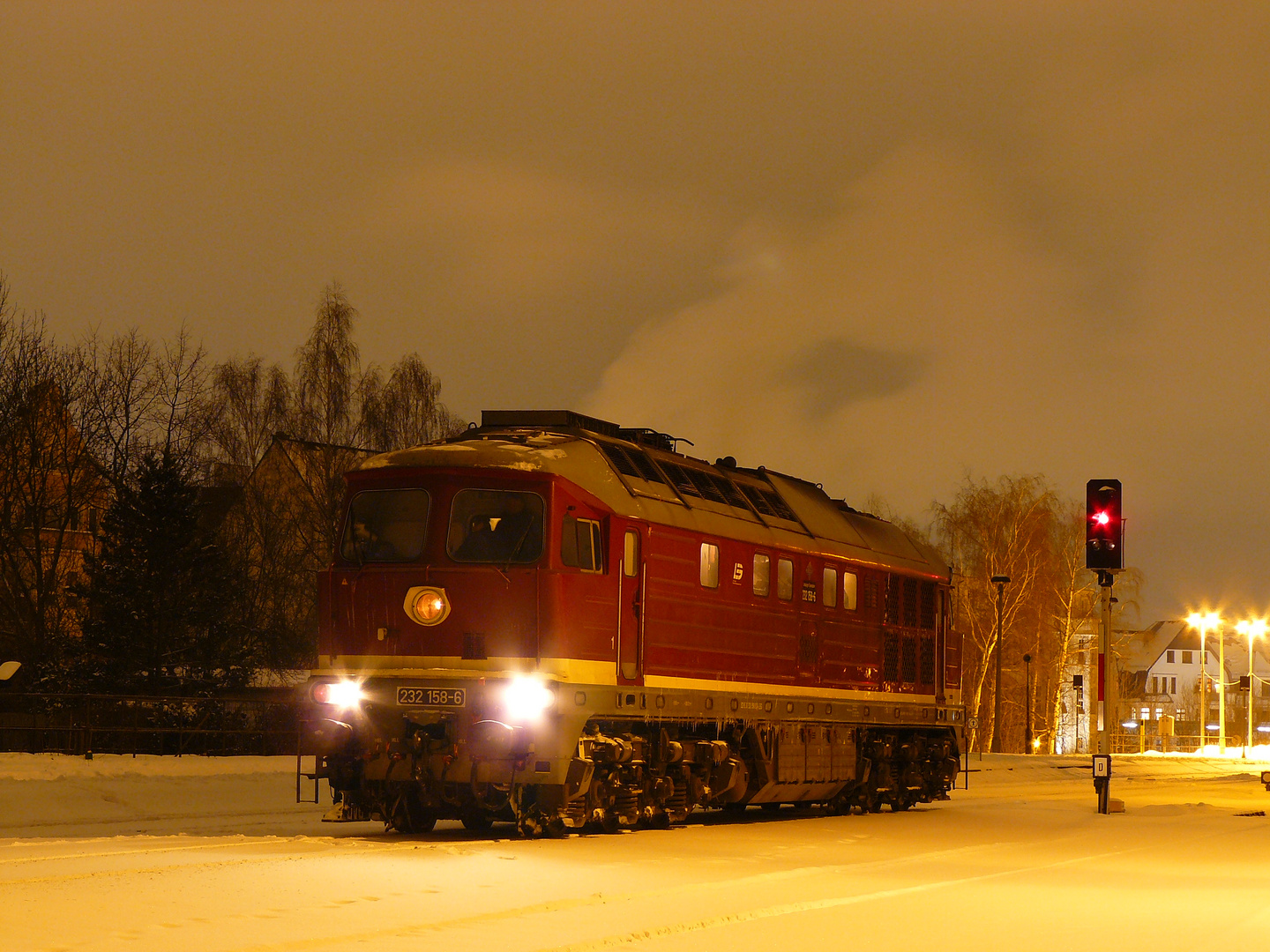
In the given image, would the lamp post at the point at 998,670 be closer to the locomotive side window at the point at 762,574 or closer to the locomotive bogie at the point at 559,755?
the locomotive side window at the point at 762,574

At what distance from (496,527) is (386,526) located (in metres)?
1.26

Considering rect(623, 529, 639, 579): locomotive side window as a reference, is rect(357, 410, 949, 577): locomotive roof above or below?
above

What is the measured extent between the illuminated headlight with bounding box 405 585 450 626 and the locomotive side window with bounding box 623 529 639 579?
2.11 m

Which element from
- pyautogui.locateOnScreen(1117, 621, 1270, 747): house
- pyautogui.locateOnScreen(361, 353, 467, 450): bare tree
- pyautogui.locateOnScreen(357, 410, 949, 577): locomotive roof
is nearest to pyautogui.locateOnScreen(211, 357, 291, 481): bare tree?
pyautogui.locateOnScreen(361, 353, 467, 450): bare tree

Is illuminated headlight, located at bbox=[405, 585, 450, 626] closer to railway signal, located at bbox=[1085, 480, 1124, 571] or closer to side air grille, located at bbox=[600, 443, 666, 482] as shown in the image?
side air grille, located at bbox=[600, 443, 666, 482]

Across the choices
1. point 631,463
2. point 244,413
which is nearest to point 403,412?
point 244,413

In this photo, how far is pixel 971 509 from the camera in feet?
223

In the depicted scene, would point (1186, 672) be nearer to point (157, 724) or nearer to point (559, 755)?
point (157, 724)

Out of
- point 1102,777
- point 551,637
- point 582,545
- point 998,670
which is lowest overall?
point 1102,777

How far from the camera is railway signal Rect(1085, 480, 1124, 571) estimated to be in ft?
80.7

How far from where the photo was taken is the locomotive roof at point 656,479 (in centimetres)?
1708

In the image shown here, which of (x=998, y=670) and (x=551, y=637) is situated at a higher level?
(x=551, y=637)

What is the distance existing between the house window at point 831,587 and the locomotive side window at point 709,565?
348cm

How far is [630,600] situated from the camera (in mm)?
17656
